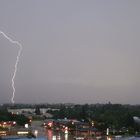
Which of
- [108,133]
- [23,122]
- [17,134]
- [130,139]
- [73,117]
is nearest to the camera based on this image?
[130,139]

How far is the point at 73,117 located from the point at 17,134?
65.9 ft

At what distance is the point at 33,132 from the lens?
149 ft

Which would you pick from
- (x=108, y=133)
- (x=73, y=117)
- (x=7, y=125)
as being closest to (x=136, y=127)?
(x=108, y=133)

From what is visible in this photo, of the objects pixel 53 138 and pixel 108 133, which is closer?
pixel 53 138

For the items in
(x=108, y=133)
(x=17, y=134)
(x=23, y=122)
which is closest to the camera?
(x=108, y=133)

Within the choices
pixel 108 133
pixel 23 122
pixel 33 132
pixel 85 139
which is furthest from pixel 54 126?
pixel 85 139

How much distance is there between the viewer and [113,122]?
46812mm

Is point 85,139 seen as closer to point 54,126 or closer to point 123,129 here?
point 123,129

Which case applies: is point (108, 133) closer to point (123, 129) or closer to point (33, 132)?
point (123, 129)

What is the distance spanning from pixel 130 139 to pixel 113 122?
9.54m

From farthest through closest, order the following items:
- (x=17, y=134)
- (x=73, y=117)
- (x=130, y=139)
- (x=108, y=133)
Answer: (x=73, y=117) → (x=17, y=134) → (x=108, y=133) → (x=130, y=139)

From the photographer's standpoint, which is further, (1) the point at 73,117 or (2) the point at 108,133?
(1) the point at 73,117

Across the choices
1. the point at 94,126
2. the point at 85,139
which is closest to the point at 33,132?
the point at 94,126

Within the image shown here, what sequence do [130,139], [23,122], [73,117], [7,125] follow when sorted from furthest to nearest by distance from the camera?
[73,117] → [23,122] → [7,125] → [130,139]
